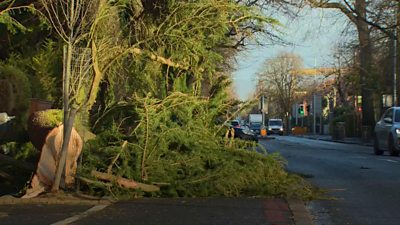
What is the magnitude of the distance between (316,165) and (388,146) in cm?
514

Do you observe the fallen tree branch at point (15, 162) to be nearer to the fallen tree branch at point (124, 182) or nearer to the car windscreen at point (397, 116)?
the fallen tree branch at point (124, 182)

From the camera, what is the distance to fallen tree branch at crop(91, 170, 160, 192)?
909cm

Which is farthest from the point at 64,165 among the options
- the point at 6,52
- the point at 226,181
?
the point at 6,52

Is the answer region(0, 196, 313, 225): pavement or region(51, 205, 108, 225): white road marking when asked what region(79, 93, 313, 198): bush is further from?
region(51, 205, 108, 225): white road marking

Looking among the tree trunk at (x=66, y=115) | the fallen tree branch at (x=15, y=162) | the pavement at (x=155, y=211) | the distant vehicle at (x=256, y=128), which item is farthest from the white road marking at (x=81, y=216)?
the distant vehicle at (x=256, y=128)

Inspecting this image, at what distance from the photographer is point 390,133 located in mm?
19406

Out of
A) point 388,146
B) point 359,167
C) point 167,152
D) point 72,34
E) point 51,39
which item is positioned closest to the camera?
point 72,34

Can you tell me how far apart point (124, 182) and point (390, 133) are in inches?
510

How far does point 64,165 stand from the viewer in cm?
908

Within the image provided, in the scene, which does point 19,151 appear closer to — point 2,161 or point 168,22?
point 2,161

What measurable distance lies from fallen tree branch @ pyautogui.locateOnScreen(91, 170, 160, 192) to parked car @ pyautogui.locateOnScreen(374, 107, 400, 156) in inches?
482

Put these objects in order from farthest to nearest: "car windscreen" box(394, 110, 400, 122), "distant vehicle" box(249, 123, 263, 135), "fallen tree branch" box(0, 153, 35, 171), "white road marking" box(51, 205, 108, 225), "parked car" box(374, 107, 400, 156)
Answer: "distant vehicle" box(249, 123, 263, 135), "car windscreen" box(394, 110, 400, 122), "parked car" box(374, 107, 400, 156), "fallen tree branch" box(0, 153, 35, 171), "white road marking" box(51, 205, 108, 225)

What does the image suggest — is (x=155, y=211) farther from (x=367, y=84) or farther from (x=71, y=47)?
(x=367, y=84)

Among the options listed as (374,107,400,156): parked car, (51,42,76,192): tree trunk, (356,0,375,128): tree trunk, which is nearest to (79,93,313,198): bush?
(51,42,76,192): tree trunk
